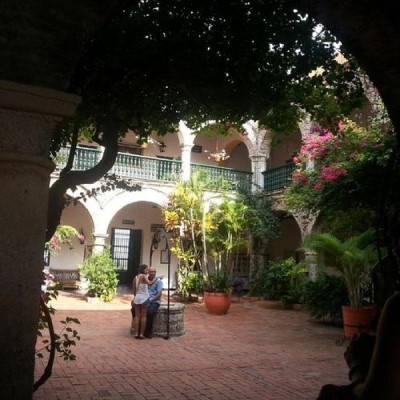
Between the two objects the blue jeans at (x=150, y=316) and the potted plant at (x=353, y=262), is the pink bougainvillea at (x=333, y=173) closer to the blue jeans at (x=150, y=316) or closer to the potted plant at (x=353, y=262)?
the potted plant at (x=353, y=262)

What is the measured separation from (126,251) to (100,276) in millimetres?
5199

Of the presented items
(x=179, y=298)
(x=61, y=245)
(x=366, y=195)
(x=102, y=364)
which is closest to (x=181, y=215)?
(x=179, y=298)

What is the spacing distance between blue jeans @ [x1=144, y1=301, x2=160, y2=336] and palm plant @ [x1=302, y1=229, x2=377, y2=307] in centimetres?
332

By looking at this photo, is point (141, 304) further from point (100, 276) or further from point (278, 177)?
point (278, 177)

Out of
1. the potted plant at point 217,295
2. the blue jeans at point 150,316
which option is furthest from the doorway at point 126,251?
the blue jeans at point 150,316

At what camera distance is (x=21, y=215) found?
2.01 meters

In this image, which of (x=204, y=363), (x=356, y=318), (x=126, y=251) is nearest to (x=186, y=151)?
(x=126, y=251)

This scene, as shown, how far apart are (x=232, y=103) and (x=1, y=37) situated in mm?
2658

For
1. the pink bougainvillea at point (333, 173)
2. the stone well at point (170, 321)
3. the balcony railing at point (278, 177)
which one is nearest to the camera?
the stone well at point (170, 321)

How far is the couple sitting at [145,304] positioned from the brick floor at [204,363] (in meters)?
0.28

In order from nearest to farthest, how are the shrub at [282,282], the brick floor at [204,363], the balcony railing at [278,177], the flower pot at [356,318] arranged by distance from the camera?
the brick floor at [204,363]
the flower pot at [356,318]
the shrub at [282,282]
the balcony railing at [278,177]

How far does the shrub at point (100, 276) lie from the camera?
1419 centimetres

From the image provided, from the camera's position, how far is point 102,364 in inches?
248

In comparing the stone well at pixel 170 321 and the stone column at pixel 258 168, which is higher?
the stone column at pixel 258 168
